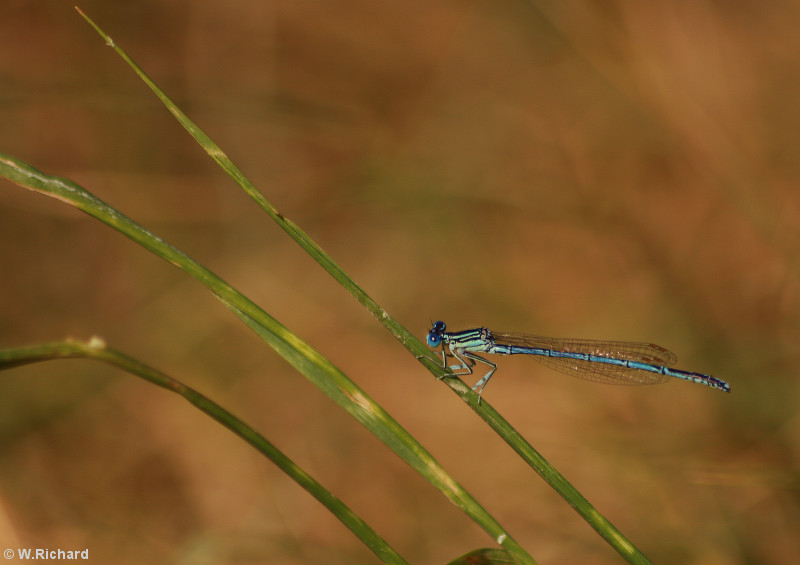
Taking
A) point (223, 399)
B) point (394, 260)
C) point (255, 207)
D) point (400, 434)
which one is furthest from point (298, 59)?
point (400, 434)

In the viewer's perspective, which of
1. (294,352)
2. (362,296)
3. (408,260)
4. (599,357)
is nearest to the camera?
(294,352)

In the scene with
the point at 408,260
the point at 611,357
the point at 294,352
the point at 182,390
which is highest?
the point at 408,260

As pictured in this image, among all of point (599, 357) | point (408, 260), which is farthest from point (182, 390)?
point (408, 260)

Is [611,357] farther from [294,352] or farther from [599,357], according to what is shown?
[294,352]

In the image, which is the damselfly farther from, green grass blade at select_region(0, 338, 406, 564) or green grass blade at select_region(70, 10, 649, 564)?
green grass blade at select_region(0, 338, 406, 564)

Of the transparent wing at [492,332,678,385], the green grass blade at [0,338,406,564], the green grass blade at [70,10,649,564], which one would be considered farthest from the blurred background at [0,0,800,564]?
the green grass blade at [0,338,406,564]
